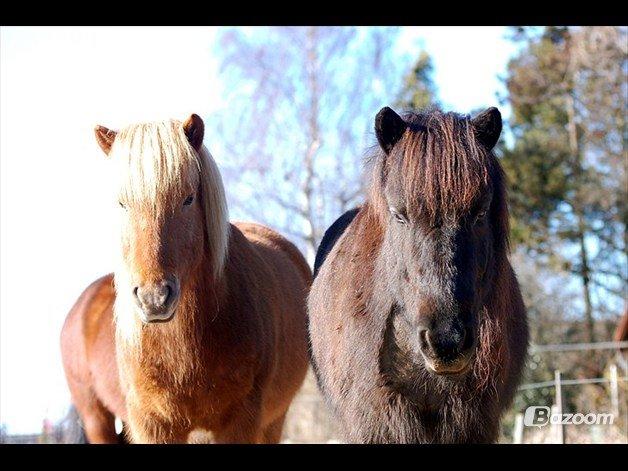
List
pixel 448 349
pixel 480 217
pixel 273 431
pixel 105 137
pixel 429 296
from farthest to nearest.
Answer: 1. pixel 273 431
2. pixel 105 137
3. pixel 480 217
4. pixel 429 296
5. pixel 448 349

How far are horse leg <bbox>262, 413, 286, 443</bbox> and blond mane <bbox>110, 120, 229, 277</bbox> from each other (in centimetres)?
196

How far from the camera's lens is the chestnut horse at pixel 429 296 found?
3.62 m

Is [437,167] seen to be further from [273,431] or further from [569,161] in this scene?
[569,161]

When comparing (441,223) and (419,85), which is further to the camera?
(419,85)

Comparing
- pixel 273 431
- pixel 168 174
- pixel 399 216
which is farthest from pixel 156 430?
pixel 399 216

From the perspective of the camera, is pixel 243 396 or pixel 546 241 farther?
pixel 546 241

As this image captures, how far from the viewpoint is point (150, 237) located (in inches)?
178

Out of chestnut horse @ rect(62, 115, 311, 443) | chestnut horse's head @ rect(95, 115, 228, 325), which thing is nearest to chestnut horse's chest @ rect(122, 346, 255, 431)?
chestnut horse @ rect(62, 115, 311, 443)

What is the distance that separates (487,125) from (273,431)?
3456 millimetres

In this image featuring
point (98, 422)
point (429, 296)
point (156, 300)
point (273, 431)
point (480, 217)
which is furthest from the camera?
point (98, 422)

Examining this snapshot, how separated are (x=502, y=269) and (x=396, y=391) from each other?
0.77 meters

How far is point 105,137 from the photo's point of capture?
16.5ft
